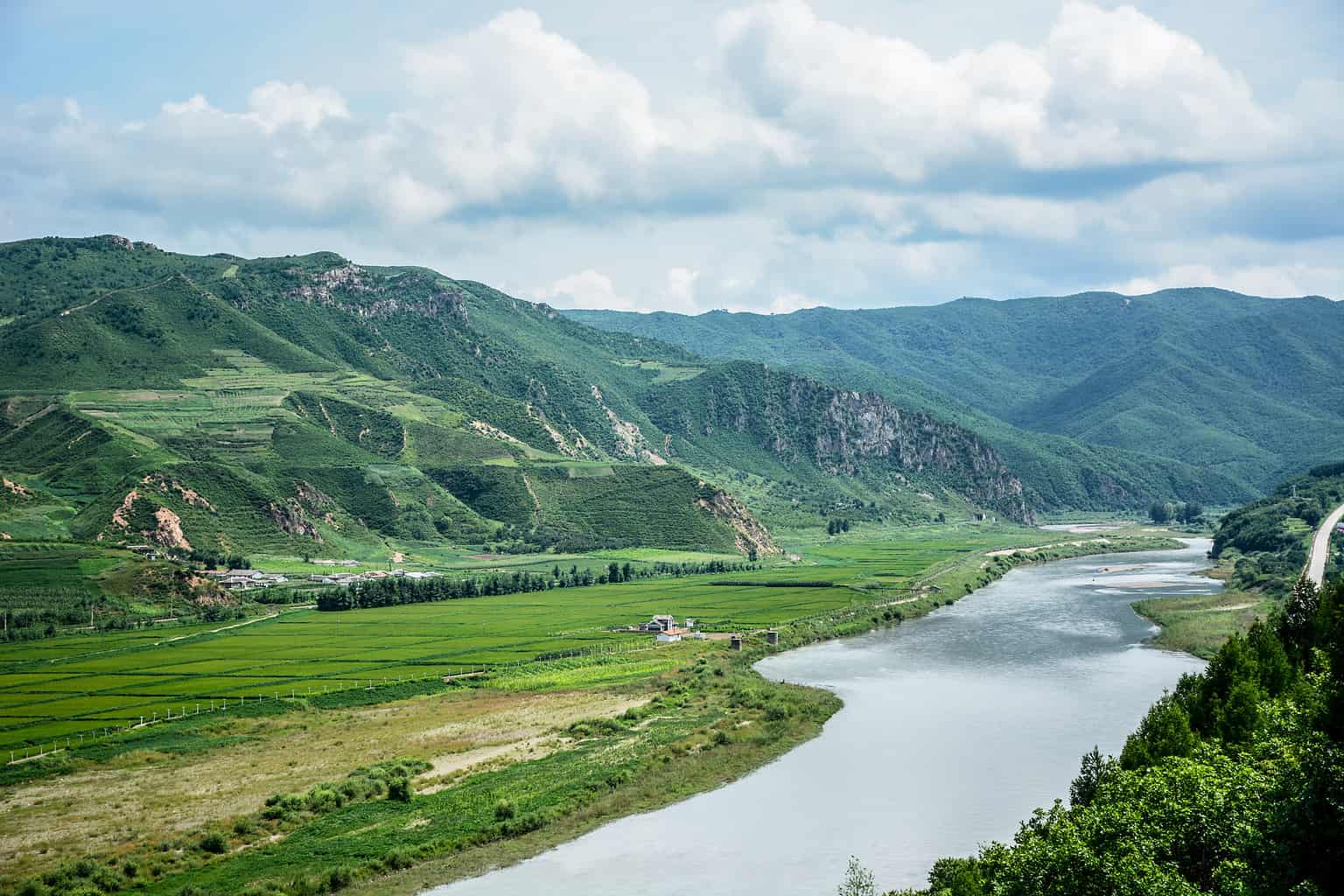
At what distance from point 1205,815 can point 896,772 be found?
2596 cm

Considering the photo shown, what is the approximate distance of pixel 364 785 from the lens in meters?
51.5

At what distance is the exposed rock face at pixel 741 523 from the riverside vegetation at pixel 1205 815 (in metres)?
134

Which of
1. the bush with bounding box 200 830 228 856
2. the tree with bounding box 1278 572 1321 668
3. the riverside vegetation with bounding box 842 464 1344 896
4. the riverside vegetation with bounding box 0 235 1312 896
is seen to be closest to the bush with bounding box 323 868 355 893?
the riverside vegetation with bounding box 0 235 1312 896

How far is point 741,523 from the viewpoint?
615ft

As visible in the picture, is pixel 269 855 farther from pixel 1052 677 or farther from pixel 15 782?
pixel 1052 677

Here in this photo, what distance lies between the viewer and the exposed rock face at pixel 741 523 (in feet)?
594

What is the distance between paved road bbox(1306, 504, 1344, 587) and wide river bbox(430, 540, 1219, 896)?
2152cm

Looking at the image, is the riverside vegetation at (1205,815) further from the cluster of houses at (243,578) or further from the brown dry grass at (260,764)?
the cluster of houses at (243,578)

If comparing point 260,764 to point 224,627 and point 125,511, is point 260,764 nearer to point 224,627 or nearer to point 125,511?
point 224,627

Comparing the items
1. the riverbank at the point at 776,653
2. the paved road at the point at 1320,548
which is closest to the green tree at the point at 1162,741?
the riverbank at the point at 776,653

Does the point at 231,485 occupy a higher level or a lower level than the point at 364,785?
higher

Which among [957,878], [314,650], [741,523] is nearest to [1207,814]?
[957,878]

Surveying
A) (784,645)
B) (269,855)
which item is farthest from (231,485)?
(269,855)

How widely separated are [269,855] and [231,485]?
117064 mm
